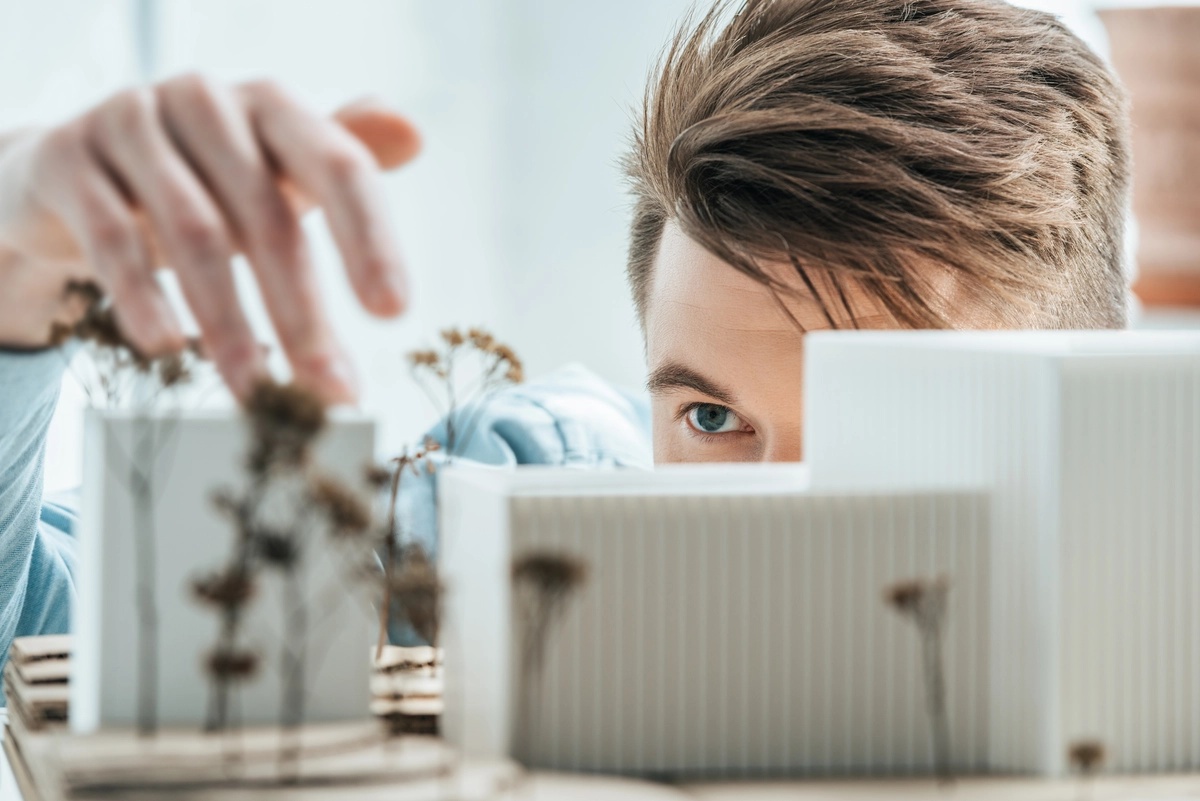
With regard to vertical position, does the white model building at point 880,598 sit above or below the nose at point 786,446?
Answer: below

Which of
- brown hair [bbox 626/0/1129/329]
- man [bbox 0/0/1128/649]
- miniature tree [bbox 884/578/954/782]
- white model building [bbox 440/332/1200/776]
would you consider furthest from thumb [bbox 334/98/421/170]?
brown hair [bbox 626/0/1129/329]

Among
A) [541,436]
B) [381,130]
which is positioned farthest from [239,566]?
[541,436]

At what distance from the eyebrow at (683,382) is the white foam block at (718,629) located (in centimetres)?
39

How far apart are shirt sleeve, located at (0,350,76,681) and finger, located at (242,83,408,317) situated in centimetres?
12

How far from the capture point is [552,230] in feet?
9.22

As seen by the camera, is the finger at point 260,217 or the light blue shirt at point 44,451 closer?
the finger at point 260,217

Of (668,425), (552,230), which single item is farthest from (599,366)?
(668,425)

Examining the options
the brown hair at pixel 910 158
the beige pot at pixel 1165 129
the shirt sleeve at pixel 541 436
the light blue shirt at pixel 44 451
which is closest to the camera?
the light blue shirt at pixel 44 451

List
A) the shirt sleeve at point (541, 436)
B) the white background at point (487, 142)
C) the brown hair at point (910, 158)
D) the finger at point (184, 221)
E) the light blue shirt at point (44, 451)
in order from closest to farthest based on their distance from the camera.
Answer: the finger at point (184, 221) < the light blue shirt at point (44, 451) < the brown hair at point (910, 158) < the shirt sleeve at point (541, 436) < the white background at point (487, 142)

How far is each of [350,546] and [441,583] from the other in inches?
1.7

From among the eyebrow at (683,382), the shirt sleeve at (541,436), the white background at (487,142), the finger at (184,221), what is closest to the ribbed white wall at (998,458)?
the finger at (184,221)

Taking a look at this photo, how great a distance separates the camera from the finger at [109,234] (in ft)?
1.22

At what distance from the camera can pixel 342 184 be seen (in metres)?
0.37

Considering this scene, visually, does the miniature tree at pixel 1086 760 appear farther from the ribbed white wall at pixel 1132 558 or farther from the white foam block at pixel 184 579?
the white foam block at pixel 184 579
